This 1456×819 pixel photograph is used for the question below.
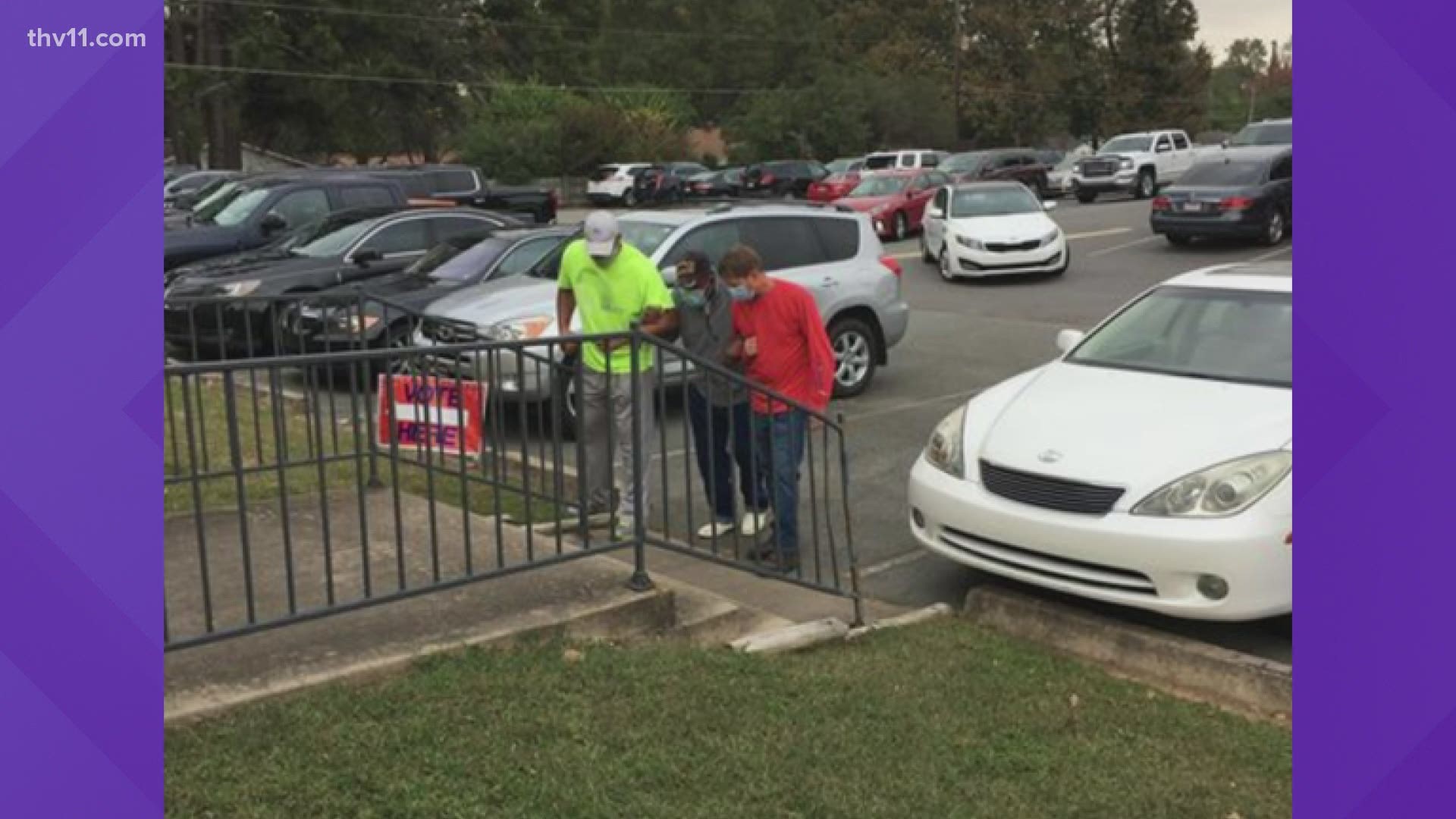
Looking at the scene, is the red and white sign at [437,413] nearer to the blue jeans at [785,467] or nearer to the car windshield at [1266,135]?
the blue jeans at [785,467]

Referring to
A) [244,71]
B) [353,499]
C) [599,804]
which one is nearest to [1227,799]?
[599,804]

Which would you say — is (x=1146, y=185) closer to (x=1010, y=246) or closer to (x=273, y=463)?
(x=1010, y=246)

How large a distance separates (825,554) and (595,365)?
1.64 m

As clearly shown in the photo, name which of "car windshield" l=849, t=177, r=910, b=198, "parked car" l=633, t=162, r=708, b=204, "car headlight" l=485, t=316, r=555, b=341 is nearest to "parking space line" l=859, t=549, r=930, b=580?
"car headlight" l=485, t=316, r=555, b=341

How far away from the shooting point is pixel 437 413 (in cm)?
526

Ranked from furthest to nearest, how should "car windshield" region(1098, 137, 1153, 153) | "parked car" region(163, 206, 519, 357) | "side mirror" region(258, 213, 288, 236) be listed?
"car windshield" region(1098, 137, 1153, 153) < "side mirror" region(258, 213, 288, 236) < "parked car" region(163, 206, 519, 357)

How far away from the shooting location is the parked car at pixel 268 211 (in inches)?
616

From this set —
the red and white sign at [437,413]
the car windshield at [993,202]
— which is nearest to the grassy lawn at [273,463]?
the red and white sign at [437,413]

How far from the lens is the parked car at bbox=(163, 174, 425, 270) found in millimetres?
15641

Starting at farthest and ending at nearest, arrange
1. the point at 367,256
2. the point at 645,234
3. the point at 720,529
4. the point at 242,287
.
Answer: the point at 367,256, the point at 242,287, the point at 645,234, the point at 720,529

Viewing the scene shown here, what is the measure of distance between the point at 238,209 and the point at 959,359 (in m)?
9.83

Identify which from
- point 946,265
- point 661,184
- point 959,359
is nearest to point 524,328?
point 959,359

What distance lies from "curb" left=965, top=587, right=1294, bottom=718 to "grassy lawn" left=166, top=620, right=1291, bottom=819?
25cm

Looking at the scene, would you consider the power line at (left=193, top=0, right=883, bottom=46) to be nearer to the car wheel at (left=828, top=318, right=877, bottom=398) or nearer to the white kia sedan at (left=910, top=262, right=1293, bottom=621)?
the car wheel at (left=828, top=318, right=877, bottom=398)
